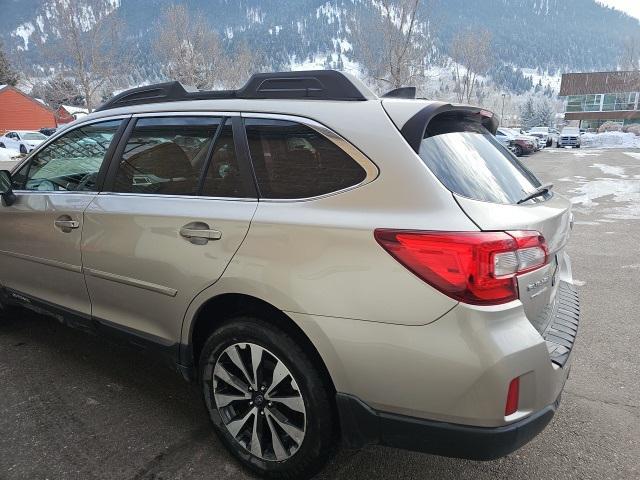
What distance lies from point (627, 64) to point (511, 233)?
65204 millimetres

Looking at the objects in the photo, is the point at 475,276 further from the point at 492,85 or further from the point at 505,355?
the point at 492,85

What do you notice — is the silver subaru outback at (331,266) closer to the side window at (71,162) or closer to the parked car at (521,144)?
the side window at (71,162)

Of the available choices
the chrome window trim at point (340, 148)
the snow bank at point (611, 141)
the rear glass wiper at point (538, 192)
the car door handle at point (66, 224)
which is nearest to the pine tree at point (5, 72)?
the snow bank at point (611, 141)

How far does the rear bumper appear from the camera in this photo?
69.2 inches

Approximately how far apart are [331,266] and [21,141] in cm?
3528

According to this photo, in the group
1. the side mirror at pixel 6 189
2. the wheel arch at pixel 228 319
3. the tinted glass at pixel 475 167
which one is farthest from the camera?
the side mirror at pixel 6 189

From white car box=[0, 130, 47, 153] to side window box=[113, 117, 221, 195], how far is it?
31.4m

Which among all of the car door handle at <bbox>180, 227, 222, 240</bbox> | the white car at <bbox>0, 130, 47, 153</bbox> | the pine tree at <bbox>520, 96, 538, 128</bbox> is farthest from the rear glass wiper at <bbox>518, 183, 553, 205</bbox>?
the pine tree at <bbox>520, 96, 538, 128</bbox>

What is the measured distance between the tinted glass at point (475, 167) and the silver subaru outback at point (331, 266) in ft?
0.04

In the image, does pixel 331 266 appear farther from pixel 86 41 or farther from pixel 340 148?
pixel 86 41

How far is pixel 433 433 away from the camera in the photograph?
1.82 m

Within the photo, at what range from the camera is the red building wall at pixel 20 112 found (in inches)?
1796

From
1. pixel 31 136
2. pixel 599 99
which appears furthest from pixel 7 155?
pixel 599 99

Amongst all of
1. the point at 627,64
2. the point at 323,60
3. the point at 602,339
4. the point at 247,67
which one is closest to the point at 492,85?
the point at 323,60
